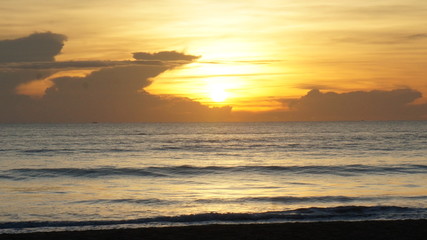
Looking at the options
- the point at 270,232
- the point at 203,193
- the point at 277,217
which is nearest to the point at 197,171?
the point at 203,193

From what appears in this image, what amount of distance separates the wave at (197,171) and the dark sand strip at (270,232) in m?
20.7

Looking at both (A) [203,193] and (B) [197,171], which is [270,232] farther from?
(B) [197,171]

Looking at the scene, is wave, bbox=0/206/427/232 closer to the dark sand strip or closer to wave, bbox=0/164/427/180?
the dark sand strip

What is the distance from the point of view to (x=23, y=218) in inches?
758

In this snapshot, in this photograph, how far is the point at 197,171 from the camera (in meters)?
40.6

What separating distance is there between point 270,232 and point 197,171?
82.9ft

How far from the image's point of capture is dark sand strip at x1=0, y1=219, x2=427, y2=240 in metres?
14.9

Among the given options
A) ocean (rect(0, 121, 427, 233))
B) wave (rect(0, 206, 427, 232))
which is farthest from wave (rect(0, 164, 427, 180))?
wave (rect(0, 206, 427, 232))

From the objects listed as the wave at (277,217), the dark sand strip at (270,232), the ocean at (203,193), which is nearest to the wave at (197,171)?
the ocean at (203,193)

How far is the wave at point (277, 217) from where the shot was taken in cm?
1836

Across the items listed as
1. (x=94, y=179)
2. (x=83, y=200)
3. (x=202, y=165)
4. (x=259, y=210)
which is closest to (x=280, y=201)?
(x=259, y=210)

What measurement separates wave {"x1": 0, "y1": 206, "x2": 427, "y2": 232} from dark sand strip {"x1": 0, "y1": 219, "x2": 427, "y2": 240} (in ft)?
7.72

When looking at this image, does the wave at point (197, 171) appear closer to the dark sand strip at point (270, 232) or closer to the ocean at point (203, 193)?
the ocean at point (203, 193)

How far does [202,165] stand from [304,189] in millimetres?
18268
